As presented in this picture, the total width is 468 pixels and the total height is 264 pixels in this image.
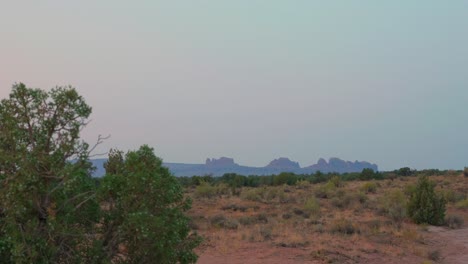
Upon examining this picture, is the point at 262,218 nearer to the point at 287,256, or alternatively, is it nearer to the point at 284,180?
the point at 287,256

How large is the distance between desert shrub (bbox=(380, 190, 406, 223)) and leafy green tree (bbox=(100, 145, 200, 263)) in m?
21.0

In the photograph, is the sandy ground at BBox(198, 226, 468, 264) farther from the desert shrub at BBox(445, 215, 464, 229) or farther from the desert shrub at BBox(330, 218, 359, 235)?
the desert shrub at BBox(445, 215, 464, 229)

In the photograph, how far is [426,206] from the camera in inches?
1033

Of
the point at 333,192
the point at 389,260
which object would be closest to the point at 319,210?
the point at 333,192

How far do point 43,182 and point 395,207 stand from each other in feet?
81.5

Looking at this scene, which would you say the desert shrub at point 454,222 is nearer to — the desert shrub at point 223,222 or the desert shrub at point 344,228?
the desert shrub at point 344,228

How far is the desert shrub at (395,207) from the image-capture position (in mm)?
27609

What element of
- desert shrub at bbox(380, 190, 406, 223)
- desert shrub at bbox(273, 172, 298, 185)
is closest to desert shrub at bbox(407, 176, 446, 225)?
desert shrub at bbox(380, 190, 406, 223)

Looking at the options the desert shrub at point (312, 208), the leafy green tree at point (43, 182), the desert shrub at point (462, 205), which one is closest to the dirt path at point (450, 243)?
the desert shrub at point (312, 208)

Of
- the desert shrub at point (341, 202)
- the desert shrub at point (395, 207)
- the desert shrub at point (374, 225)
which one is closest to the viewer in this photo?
the desert shrub at point (374, 225)

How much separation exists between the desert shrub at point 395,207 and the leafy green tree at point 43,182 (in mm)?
22041

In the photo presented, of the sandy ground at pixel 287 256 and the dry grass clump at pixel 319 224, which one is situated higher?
the dry grass clump at pixel 319 224

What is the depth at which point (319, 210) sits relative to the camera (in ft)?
96.0

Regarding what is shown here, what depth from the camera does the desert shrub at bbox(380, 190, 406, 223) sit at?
1087 inches
